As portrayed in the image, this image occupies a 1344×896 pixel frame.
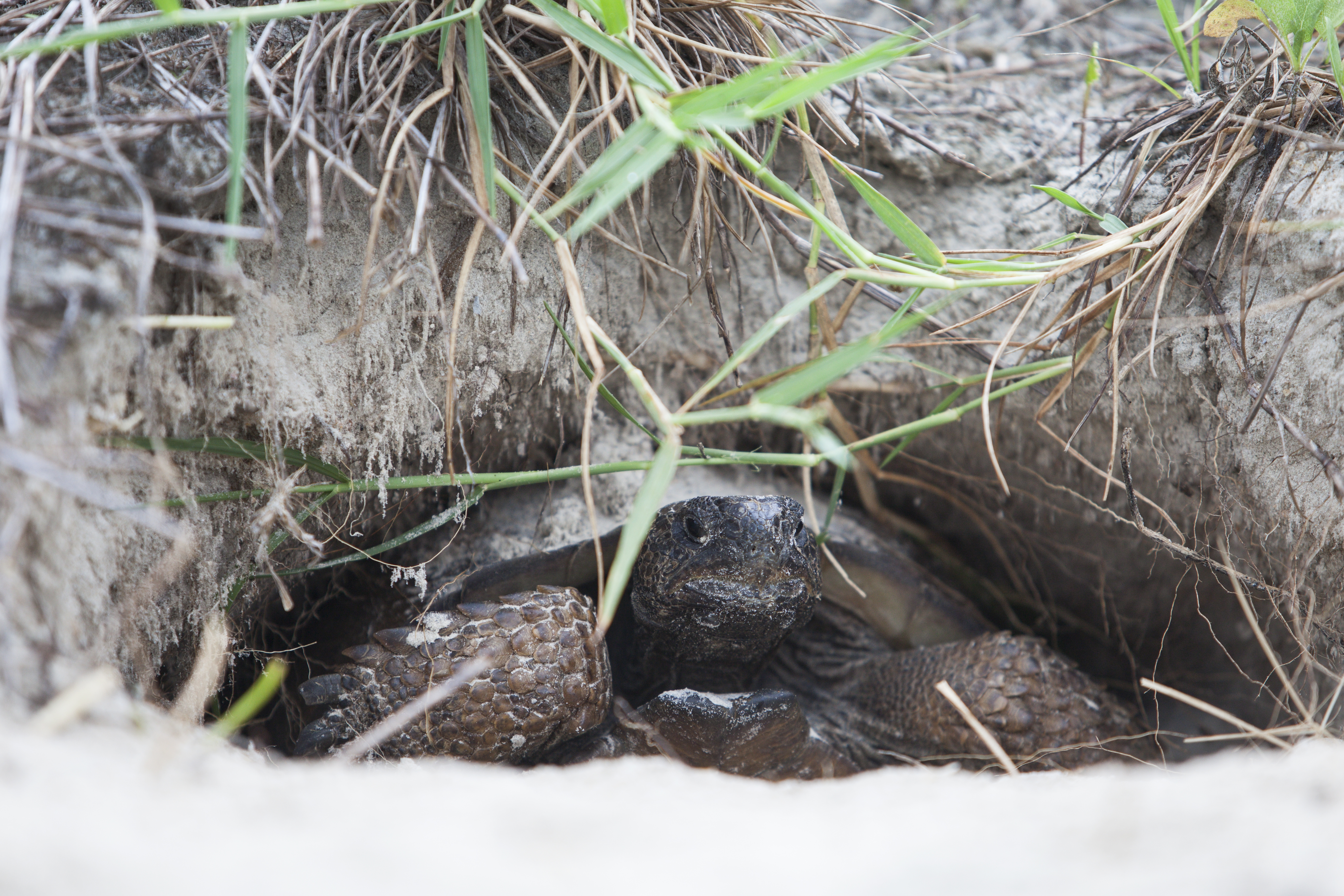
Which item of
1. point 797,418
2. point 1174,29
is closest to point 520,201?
point 797,418

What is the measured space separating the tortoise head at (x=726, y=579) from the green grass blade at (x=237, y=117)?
84cm

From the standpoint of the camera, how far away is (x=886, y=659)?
1918mm

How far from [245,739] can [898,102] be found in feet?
5.84

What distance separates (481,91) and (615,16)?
0.19 metres

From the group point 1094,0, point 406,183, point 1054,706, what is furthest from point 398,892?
point 1094,0

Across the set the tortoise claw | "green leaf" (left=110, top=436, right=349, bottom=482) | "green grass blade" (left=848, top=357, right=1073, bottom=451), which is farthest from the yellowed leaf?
the tortoise claw

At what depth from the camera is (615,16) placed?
3.44 feet

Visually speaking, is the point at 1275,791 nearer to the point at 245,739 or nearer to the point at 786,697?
the point at 786,697

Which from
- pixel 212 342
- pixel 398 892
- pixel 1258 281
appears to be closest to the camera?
pixel 398 892

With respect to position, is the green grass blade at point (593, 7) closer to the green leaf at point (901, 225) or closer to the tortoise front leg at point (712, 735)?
the green leaf at point (901, 225)

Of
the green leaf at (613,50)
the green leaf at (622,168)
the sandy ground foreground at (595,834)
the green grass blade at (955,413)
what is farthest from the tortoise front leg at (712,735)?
the green leaf at (613,50)

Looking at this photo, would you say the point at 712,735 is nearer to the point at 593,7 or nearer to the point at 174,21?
the point at 593,7

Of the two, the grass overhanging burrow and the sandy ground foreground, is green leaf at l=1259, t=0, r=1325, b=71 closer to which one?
the grass overhanging burrow

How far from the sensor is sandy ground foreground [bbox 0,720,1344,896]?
53 centimetres
